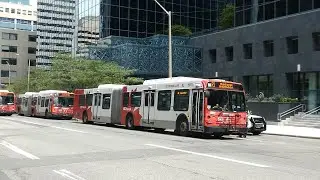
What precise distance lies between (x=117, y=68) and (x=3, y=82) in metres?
82.0

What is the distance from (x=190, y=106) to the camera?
2350 centimetres

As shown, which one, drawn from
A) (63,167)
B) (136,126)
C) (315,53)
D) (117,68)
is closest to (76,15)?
(117,68)

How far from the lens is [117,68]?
52.9 m

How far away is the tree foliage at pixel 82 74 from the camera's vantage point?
52094 millimetres

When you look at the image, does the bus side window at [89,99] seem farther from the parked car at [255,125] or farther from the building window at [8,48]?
the building window at [8,48]

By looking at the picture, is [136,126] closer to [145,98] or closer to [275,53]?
[145,98]

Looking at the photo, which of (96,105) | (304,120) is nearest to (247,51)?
(304,120)

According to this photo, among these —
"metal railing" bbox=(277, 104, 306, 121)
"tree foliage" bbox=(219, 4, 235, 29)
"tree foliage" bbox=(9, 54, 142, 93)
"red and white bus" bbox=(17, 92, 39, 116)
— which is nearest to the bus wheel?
"metal railing" bbox=(277, 104, 306, 121)

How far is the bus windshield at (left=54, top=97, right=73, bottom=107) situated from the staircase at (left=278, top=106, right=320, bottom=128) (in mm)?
20488

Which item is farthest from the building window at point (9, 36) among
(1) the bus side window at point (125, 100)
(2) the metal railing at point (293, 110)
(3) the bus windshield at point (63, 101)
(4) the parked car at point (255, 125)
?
(4) the parked car at point (255, 125)

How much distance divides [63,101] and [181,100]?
2504 centimetres

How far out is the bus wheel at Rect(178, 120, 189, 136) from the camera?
23.7 m

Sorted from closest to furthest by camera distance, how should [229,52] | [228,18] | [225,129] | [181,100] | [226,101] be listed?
[225,129]
[226,101]
[181,100]
[229,52]
[228,18]

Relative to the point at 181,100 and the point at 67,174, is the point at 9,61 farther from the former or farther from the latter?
the point at 67,174
